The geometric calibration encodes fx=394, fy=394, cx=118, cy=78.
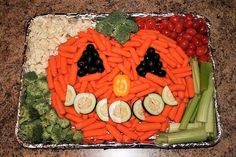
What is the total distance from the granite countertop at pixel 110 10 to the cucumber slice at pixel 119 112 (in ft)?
0.65

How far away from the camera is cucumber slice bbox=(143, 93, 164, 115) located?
2264mm

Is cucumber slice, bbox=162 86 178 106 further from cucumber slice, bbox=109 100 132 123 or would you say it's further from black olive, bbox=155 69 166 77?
cucumber slice, bbox=109 100 132 123

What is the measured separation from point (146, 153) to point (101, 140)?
287 mm

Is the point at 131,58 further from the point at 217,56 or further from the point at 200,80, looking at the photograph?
the point at 217,56

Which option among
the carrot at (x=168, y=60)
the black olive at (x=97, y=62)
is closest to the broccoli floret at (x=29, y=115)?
the black olive at (x=97, y=62)

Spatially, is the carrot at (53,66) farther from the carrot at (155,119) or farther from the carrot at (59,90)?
the carrot at (155,119)

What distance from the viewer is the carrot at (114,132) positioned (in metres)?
2.22

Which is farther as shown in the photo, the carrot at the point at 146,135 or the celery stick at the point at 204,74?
the celery stick at the point at 204,74

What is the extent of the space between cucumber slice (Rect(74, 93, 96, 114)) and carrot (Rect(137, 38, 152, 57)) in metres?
0.40

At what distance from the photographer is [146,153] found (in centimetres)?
232

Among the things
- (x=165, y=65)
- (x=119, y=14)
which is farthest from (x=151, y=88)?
(x=119, y=14)

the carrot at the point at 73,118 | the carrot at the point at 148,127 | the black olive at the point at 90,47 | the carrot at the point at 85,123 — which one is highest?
the black olive at the point at 90,47

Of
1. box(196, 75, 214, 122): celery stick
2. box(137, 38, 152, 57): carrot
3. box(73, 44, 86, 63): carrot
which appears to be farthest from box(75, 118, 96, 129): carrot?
box(196, 75, 214, 122): celery stick

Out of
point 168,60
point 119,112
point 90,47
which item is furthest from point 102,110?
point 168,60
